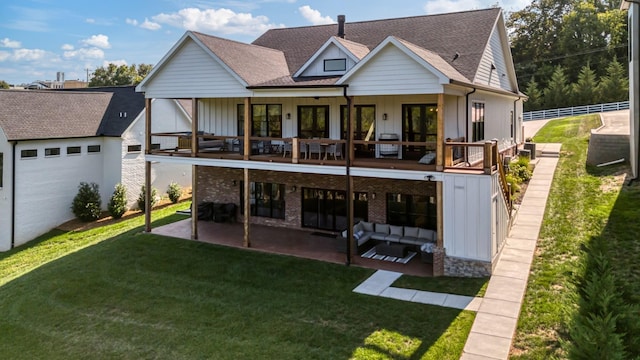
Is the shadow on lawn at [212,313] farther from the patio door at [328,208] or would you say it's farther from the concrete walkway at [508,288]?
the patio door at [328,208]

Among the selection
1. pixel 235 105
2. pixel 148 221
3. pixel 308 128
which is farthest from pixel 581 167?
pixel 148 221

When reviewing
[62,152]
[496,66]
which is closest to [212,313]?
[496,66]

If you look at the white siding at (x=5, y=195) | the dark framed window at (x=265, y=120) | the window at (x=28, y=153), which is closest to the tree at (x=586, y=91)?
the dark framed window at (x=265, y=120)

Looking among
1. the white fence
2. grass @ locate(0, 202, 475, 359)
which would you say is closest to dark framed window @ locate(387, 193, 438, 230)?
grass @ locate(0, 202, 475, 359)

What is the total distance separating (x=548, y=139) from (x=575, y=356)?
27321 mm

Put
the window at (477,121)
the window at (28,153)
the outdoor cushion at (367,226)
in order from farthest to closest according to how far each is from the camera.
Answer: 1. the window at (28,153)
2. the window at (477,121)
3. the outdoor cushion at (367,226)

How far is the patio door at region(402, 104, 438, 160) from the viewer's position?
618 inches

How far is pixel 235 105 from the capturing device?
19.4 metres

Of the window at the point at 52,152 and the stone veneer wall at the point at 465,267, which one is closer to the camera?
the stone veneer wall at the point at 465,267

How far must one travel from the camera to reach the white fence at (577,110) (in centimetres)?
4222

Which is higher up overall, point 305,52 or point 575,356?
point 305,52

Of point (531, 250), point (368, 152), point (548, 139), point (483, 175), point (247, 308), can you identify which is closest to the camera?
point (247, 308)

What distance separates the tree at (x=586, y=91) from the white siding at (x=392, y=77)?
4469 centimetres

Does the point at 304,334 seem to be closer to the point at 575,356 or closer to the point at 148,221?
the point at 575,356
